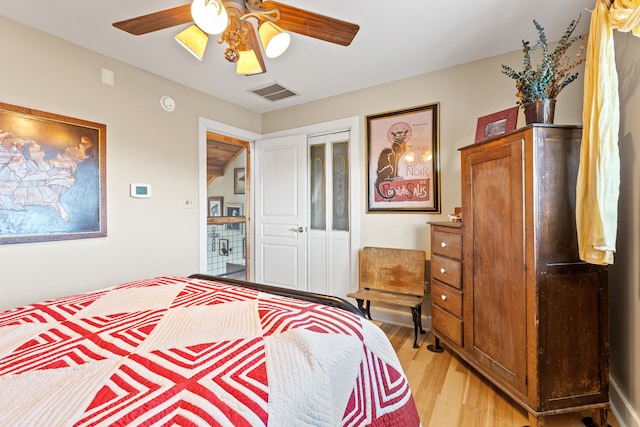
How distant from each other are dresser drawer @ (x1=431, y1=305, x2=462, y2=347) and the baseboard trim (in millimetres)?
815

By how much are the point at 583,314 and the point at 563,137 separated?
0.94m

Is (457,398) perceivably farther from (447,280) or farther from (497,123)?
(497,123)

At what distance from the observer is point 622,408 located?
1604 millimetres

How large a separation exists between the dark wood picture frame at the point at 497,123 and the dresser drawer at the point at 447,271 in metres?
0.91

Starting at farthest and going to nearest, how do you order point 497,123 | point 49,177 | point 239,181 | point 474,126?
point 239,181 → point 474,126 → point 497,123 → point 49,177

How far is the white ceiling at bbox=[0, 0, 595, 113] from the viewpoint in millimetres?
1842

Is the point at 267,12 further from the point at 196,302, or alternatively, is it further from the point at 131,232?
the point at 131,232

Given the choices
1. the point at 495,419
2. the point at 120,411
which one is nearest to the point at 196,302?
the point at 120,411

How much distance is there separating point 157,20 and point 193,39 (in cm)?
17

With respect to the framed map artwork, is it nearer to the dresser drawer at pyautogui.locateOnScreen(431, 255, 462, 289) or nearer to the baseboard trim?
the dresser drawer at pyautogui.locateOnScreen(431, 255, 462, 289)

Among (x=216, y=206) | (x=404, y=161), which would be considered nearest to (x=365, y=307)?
(x=404, y=161)

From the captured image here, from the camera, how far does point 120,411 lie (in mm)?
649

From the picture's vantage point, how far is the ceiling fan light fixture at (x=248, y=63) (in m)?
1.65

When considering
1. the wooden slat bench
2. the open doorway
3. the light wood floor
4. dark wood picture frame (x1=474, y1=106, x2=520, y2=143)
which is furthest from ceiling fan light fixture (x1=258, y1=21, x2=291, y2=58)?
the open doorway
